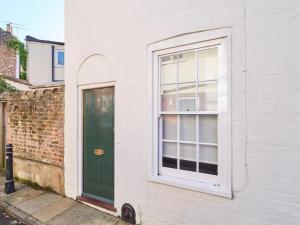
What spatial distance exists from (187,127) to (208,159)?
1.85 ft

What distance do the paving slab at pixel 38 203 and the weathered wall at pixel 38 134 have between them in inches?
8.6

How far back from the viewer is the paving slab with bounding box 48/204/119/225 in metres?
4.76

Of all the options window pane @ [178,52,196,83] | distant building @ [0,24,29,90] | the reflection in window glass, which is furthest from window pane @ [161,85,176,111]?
distant building @ [0,24,29,90]

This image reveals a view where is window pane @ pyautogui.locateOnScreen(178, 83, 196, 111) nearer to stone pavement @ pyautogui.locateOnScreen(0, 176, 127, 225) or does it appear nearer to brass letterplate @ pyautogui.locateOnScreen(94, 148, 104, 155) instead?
brass letterplate @ pyautogui.locateOnScreen(94, 148, 104, 155)

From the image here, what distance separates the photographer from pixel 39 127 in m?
6.64

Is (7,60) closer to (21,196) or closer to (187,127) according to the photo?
(21,196)

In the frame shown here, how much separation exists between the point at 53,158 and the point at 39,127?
0.91 m

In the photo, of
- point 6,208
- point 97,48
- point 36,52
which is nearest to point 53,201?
point 6,208

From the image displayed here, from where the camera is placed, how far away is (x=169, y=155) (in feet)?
14.1

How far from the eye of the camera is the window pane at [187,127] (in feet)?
13.1

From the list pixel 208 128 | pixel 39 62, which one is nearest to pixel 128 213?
pixel 208 128

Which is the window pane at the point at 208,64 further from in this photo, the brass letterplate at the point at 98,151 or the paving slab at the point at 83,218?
the paving slab at the point at 83,218

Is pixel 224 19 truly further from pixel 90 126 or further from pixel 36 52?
pixel 36 52

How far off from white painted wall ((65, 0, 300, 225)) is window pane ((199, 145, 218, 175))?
0.33 meters
